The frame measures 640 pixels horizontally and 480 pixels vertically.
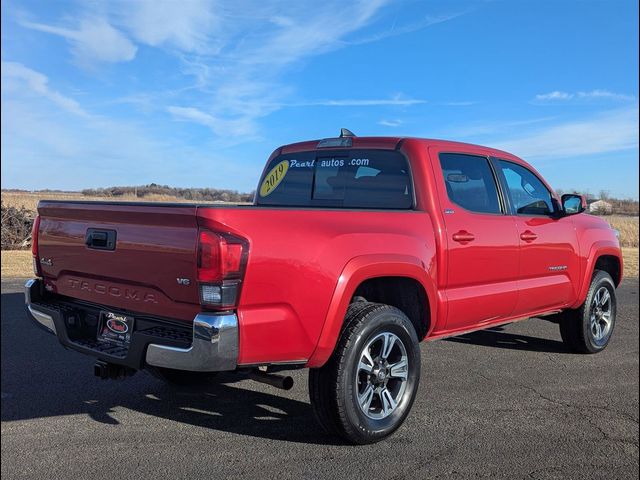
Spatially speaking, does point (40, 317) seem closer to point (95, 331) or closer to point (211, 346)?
point (95, 331)

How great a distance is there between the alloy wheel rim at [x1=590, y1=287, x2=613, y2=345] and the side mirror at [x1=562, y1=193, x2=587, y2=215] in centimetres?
109

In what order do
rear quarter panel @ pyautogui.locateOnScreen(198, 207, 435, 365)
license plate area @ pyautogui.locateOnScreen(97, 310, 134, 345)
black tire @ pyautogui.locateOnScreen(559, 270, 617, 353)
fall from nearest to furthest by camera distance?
rear quarter panel @ pyautogui.locateOnScreen(198, 207, 435, 365), license plate area @ pyautogui.locateOnScreen(97, 310, 134, 345), black tire @ pyautogui.locateOnScreen(559, 270, 617, 353)

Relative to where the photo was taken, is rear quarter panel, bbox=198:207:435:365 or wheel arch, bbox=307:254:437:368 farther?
wheel arch, bbox=307:254:437:368

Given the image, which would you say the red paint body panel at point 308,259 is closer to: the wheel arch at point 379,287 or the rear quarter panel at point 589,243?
the wheel arch at point 379,287

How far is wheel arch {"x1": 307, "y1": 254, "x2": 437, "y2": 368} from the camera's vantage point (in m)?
3.44

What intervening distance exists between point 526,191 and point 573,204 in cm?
54

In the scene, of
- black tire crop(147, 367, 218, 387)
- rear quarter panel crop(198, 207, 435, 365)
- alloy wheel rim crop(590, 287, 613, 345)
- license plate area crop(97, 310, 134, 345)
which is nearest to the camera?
rear quarter panel crop(198, 207, 435, 365)

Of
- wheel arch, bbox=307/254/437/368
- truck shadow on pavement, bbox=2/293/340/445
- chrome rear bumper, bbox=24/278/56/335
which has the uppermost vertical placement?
wheel arch, bbox=307/254/437/368

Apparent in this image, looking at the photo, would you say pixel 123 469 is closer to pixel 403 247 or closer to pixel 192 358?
pixel 192 358

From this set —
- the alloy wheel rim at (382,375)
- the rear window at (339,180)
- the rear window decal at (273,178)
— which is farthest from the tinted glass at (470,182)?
the rear window decal at (273,178)

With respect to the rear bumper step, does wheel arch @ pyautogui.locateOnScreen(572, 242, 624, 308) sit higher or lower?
higher

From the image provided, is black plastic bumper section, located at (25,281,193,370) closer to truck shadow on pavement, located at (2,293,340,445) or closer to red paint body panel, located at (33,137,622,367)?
red paint body panel, located at (33,137,622,367)

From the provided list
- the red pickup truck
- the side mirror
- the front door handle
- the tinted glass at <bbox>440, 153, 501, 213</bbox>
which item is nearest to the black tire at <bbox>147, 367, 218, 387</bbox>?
the red pickup truck

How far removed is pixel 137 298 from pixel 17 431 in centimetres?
136
